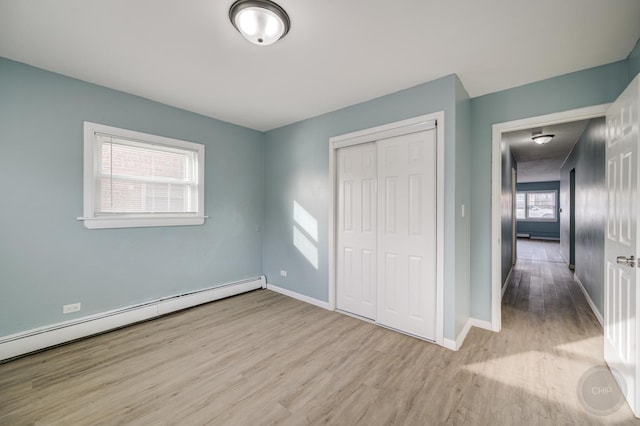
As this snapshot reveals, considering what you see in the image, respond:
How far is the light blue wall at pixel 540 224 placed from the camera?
1092cm

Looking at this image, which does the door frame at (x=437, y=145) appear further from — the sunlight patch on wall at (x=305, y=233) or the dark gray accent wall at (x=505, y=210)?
A: the dark gray accent wall at (x=505, y=210)

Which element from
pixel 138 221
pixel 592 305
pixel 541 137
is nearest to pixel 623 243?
pixel 592 305

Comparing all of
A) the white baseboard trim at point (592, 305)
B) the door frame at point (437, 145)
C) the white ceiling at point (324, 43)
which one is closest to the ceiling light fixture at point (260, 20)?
the white ceiling at point (324, 43)

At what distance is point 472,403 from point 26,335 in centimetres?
389

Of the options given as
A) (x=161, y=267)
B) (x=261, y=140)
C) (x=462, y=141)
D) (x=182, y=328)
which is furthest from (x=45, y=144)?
(x=462, y=141)

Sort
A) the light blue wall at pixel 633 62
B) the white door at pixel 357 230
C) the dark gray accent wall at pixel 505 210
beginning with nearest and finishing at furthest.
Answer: the light blue wall at pixel 633 62 < the white door at pixel 357 230 < the dark gray accent wall at pixel 505 210

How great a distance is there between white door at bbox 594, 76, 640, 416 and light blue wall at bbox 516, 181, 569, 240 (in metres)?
11.2

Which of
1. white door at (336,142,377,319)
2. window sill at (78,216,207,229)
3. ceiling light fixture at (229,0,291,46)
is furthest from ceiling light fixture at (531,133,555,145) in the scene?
window sill at (78,216,207,229)

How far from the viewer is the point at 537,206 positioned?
11484mm

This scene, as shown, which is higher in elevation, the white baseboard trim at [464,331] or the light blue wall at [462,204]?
the light blue wall at [462,204]

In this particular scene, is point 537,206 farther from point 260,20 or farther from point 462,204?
point 260,20

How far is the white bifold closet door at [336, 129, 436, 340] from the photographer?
2729 mm

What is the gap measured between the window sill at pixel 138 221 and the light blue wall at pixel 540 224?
13.5 meters

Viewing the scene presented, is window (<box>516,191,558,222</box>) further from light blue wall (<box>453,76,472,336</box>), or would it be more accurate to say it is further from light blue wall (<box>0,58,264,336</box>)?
light blue wall (<box>0,58,264,336</box>)
